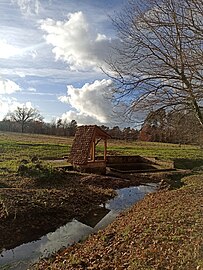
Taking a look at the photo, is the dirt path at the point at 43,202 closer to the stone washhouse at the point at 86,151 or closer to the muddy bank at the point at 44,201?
the muddy bank at the point at 44,201

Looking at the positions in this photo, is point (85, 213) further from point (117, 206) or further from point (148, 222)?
point (148, 222)

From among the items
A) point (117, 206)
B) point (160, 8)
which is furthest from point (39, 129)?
point (160, 8)

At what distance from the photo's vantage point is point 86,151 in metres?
22.4

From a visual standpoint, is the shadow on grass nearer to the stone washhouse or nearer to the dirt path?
the stone washhouse

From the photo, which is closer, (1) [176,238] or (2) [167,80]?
(1) [176,238]

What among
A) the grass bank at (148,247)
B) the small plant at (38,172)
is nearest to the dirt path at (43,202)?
the small plant at (38,172)

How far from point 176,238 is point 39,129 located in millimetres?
81812

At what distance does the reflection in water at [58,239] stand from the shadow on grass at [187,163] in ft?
48.5

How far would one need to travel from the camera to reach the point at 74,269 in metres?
6.70

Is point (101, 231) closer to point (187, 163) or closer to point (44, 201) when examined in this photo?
point (44, 201)

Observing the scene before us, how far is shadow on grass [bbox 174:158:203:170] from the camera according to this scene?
28938mm

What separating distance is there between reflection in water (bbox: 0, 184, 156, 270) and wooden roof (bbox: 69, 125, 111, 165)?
7.11 metres

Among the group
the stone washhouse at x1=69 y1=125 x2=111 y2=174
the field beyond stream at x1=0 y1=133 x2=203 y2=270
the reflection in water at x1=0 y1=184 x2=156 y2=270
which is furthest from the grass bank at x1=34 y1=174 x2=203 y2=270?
the stone washhouse at x1=69 y1=125 x2=111 y2=174

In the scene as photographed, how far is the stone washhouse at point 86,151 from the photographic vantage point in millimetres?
21956
